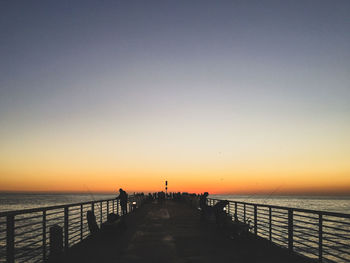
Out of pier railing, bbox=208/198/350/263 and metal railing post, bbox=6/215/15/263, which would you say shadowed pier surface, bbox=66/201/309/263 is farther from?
metal railing post, bbox=6/215/15/263

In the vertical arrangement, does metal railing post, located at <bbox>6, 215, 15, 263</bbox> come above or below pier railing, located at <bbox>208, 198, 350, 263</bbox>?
above

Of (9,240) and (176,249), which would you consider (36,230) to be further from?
(9,240)

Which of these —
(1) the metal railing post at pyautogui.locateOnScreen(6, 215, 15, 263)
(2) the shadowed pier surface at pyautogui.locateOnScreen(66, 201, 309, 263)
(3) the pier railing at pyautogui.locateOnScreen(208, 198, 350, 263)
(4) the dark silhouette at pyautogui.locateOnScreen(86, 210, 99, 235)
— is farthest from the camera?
(4) the dark silhouette at pyautogui.locateOnScreen(86, 210, 99, 235)

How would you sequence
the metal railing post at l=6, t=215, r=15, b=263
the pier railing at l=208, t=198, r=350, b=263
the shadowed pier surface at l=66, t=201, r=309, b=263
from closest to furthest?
the metal railing post at l=6, t=215, r=15, b=263, the pier railing at l=208, t=198, r=350, b=263, the shadowed pier surface at l=66, t=201, r=309, b=263

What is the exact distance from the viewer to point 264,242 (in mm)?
9945

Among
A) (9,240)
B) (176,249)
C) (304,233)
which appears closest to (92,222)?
(176,249)

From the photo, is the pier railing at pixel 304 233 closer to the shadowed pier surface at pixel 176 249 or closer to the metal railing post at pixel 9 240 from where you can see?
the shadowed pier surface at pixel 176 249

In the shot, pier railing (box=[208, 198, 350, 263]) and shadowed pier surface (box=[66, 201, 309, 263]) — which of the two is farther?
shadowed pier surface (box=[66, 201, 309, 263])

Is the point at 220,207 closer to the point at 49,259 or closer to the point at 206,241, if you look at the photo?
the point at 206,241

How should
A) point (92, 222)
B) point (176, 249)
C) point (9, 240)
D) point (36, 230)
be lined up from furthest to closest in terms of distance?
point (36, 230) < point (92, 222) < point (176, 249) < point (9, 240)

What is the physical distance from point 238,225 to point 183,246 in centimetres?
211

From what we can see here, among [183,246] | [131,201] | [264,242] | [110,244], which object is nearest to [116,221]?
[110,244]

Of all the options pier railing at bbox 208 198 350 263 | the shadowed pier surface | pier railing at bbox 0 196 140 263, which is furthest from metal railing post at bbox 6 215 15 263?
pier railing at bbox 208 198 350 263

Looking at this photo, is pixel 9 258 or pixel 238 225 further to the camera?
pixel 238 225
